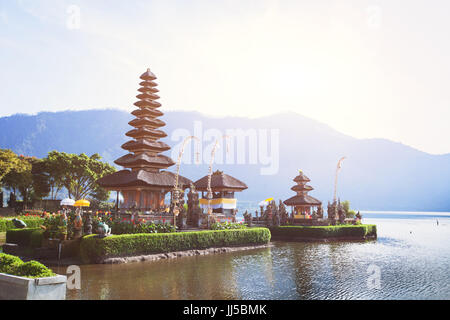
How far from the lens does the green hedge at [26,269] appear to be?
11.5 metres

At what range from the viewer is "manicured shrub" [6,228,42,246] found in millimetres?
26344

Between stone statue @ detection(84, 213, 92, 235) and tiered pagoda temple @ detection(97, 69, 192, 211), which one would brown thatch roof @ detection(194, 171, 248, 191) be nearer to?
tiered pagoda temple @ detection(97, 69, 192, 211)

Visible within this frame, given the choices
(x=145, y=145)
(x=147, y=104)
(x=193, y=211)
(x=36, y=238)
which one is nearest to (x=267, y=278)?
(x=36, y=238)

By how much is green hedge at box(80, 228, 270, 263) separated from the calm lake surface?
137 centimetres

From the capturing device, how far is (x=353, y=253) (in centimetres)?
3023

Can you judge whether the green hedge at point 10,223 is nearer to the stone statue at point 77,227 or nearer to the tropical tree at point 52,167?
the stone statue at point 77,227

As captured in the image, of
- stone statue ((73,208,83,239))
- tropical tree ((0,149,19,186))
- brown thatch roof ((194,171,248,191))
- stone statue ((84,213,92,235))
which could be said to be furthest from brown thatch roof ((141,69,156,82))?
stone statue ((73,208,83,239))

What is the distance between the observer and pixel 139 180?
38.2 metres

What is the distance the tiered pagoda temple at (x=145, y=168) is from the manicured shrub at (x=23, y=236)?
11862mm

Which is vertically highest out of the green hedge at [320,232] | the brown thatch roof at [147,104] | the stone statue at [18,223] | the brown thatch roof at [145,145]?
the brown thatch roof at [147,104]

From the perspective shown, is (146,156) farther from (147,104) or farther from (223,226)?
(223,226)

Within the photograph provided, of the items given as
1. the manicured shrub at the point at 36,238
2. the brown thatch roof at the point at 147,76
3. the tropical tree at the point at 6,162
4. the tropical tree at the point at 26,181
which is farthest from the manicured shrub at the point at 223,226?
the tropical tree at the point at 26,181
